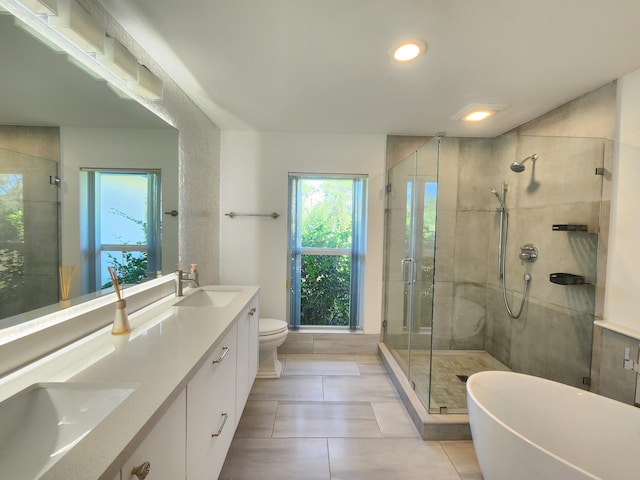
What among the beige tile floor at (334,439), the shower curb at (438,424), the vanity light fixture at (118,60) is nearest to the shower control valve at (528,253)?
the shower curb at (438,424)

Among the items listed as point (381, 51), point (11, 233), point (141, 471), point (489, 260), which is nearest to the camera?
point (141, 471)

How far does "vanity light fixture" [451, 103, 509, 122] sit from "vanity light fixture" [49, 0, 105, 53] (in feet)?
7.71

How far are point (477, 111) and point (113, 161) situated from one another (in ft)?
8.48

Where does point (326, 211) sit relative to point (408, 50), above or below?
below

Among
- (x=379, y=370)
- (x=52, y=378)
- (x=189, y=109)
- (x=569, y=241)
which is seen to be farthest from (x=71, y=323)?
(x=569, y=241)

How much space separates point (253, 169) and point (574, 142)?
275 centimetres

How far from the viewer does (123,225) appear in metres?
1.49

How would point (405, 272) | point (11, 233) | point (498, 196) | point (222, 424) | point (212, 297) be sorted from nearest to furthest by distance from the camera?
1. point (11, 233)
2. point (222, 424)
3. point (212, 297)
4. point (405, 272)
5. point (498, 196)

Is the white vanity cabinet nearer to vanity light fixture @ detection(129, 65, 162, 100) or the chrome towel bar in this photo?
the chrome towel bar

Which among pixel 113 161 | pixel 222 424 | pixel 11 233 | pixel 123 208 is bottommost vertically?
pixel 222 424

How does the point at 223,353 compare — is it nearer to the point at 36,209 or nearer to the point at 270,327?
the point at 36,209

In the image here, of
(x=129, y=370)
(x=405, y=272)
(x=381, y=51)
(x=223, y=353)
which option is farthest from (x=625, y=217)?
(x=129, y=370)

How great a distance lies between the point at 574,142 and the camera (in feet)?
6.70

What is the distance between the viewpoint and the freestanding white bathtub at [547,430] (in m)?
1.14
